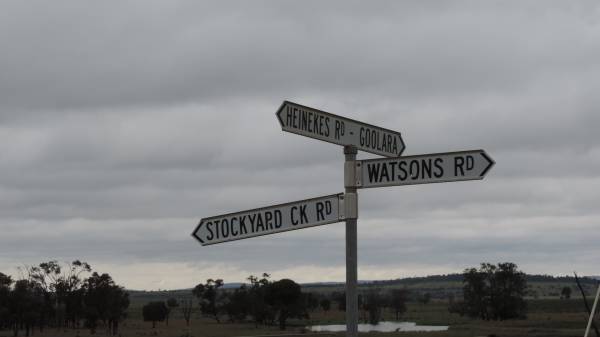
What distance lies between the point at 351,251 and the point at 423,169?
37.7 inches

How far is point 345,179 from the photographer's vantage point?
25.7 ft

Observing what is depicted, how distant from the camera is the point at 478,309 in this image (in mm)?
91812

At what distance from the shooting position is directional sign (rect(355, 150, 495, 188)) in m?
7.61

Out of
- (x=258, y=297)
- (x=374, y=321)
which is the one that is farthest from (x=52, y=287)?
(x=374, y=321)

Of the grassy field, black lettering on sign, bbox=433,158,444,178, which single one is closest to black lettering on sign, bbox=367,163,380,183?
black lettering on sign, bbox=433,158,444,178

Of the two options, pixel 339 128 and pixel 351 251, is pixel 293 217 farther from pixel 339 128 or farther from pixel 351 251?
A: pixel 339 128

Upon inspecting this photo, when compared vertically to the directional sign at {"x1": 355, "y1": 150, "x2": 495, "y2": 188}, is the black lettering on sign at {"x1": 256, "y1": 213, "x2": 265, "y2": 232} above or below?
below

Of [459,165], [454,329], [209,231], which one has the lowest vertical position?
[454,329]

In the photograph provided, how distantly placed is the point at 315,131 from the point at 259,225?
970mm

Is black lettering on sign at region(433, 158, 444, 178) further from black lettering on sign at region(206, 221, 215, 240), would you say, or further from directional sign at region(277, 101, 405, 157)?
black lettering on sign at region(206, 221, 215, 240)

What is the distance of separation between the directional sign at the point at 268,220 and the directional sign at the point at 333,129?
0.52 meters

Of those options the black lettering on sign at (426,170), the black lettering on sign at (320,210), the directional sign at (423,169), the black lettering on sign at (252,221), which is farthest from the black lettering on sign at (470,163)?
the black lettering on sign at (252,221)

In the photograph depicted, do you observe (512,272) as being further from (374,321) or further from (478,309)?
(374,321)

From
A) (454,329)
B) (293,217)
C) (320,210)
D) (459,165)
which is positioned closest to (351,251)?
(320,210)
